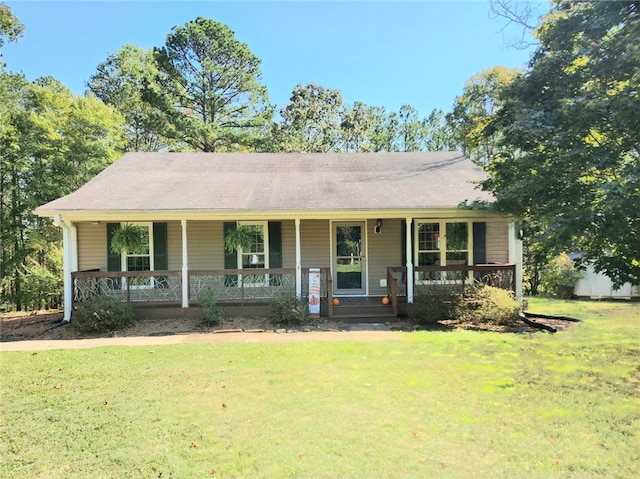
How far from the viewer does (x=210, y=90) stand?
902 inches

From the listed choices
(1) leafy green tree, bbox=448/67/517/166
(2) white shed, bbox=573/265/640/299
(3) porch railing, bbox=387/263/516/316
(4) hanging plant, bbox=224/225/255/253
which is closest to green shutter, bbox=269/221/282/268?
(4) hanging plant, bbox=224/225/255/253

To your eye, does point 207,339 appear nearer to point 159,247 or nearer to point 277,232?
point 277,232

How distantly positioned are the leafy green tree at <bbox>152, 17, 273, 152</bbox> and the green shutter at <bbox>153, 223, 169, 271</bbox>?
12027mm

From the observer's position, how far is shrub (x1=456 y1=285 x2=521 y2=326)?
8.73 meters

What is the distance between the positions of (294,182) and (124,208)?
4.68m

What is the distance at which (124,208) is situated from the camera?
888 cm

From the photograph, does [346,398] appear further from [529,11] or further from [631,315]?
[631,315]

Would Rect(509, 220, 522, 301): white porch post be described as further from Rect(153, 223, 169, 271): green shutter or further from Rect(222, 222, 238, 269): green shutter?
Rect(153, 223, 169, 271): green shutter

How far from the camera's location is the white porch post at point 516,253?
31.6 feet

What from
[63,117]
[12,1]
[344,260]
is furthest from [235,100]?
[344,260]

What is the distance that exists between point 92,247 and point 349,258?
748 cm

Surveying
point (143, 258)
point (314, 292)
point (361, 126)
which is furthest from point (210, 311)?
point (361, 126)

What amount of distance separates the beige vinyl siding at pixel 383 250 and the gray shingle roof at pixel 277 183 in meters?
1.22

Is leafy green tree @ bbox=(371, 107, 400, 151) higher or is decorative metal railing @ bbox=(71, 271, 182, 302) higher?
leafy green tree @ bbox=(371, 107, 400, 151)
